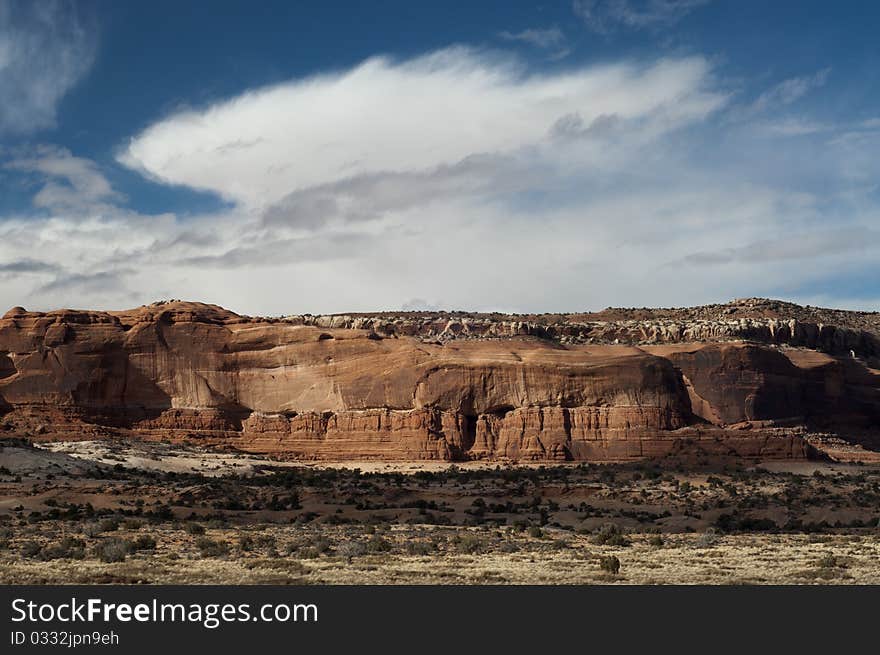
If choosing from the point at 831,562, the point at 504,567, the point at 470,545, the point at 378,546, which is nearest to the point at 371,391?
the point at 470,545

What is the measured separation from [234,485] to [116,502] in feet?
33.6

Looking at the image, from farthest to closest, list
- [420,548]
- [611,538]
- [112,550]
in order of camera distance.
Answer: [611,538], [420,548], [112,550]

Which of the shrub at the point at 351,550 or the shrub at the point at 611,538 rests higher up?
the shrub at the point at 351,550

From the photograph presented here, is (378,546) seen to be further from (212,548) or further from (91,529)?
(91,529)

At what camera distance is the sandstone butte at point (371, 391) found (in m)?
59.7

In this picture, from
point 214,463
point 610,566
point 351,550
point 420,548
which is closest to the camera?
point 610,566

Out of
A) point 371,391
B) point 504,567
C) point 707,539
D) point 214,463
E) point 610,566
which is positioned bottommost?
point 707,539

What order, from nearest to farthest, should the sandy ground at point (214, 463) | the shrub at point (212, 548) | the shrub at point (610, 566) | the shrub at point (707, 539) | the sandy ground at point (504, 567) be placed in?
1. the sandy ground at point (504, 567)
2. the shrub at point (610, 566)
3. the shrub at point (212, 548)
4. the shrub at point (707, 539)
5. the sandy ground at point (214, 463)

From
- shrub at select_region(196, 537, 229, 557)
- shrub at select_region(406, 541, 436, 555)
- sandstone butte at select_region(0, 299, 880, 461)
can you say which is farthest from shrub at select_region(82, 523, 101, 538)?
sandstone butte at select_region(0, 299, 880, 461)

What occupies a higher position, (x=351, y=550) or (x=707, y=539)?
(x=351, y=550)

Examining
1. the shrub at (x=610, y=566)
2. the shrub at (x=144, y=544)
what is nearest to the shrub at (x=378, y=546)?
the shrub at (x=144, y=544)

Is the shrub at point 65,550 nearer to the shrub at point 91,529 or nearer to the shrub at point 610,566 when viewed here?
the shrub at point 91,529

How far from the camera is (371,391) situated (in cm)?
6238

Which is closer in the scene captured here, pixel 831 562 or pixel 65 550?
pixel 831 562
